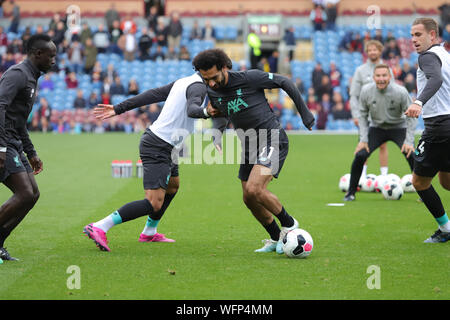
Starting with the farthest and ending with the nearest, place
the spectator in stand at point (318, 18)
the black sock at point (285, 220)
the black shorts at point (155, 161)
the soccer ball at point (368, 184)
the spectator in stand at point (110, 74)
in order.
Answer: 1. the spectator in stand at point (318, 18)
2. the spectator in stand at point (110, 74)
3. the soccer ball at point (368, 184)
4. the black shorts at point (155, 161)
5. the black sock at point (285, 220)

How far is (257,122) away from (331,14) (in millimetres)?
29422

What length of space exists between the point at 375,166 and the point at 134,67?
64.0 ft

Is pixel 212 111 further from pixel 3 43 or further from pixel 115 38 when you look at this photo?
pixel 3 43

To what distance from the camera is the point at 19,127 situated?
7.78 m

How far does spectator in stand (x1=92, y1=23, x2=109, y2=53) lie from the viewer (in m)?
35.7

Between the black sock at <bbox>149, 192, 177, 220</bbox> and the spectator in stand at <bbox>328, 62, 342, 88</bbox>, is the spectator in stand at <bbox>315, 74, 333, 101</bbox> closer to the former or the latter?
the spectator in stand at <bbox>328, 62, 342, 88</bbox>

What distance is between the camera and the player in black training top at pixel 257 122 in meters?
7.92

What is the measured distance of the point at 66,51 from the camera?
35.3 metres

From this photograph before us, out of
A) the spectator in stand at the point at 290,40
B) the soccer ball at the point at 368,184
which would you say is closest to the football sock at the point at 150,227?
the soccer ball at the point at 368,184

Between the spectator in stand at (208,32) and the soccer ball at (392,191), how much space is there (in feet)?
80.3

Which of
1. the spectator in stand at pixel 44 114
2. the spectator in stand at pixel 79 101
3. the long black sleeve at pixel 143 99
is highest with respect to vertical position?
the long black sleeve at pixel 143 99

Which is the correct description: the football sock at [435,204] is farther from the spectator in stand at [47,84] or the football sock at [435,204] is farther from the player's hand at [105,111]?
the spectator in stand at [47,84]

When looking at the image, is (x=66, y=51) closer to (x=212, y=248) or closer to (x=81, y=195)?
(x=81, y=195)
